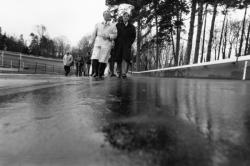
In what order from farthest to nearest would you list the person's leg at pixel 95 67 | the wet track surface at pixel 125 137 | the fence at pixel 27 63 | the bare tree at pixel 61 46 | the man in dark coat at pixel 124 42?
the bare tree at pixel 61 46 < the fence at pixel 27 63 < the person's leg at pixel 95 67 < the man in dark coat at pixel 124 42 < the wet track surface at pixel 125 137

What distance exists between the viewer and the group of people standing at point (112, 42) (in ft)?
30.3

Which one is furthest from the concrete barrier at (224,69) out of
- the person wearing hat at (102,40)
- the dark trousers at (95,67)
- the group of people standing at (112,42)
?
the dark trousers at (95,67)

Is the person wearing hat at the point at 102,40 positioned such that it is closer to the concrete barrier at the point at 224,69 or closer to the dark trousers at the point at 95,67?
the dark trousers at the point at 95,67

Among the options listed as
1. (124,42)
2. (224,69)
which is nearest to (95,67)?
(124,42)

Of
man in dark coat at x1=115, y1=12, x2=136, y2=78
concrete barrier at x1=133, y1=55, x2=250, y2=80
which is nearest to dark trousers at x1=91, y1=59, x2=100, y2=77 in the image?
man in dark coat at x1=115, y1=12, x2=136, y2=78

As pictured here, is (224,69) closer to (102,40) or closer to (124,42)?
(124,42)

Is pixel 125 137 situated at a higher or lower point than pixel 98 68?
lower

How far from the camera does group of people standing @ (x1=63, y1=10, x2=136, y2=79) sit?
30.3 ft

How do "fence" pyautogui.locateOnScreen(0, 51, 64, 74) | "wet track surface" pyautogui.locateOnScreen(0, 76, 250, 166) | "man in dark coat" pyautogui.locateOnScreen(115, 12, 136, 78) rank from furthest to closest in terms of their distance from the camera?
"fence" pyautogui.locateOnScreen(0, 51, 64, 74) → "man in dark coat" pyautogui.locateOnScreen(115, 12, 136, 78) → "wet track surface" pyautogui.locateOnScreen(0, 76, 250, 166)

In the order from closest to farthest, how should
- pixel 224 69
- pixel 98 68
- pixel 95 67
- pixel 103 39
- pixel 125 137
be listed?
pixel 125 137
pixel 103 39
pixel 224 69
pixel 95 67
pixel 98 68

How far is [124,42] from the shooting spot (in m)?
9.96

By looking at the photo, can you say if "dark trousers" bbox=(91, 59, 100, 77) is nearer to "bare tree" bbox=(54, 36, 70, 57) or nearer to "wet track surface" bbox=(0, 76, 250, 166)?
"wet track surface" bbox=(0, 76, 250, 166)

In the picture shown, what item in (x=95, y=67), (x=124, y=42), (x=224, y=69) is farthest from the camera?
(x=95, y=67)

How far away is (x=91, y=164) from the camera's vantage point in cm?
111
